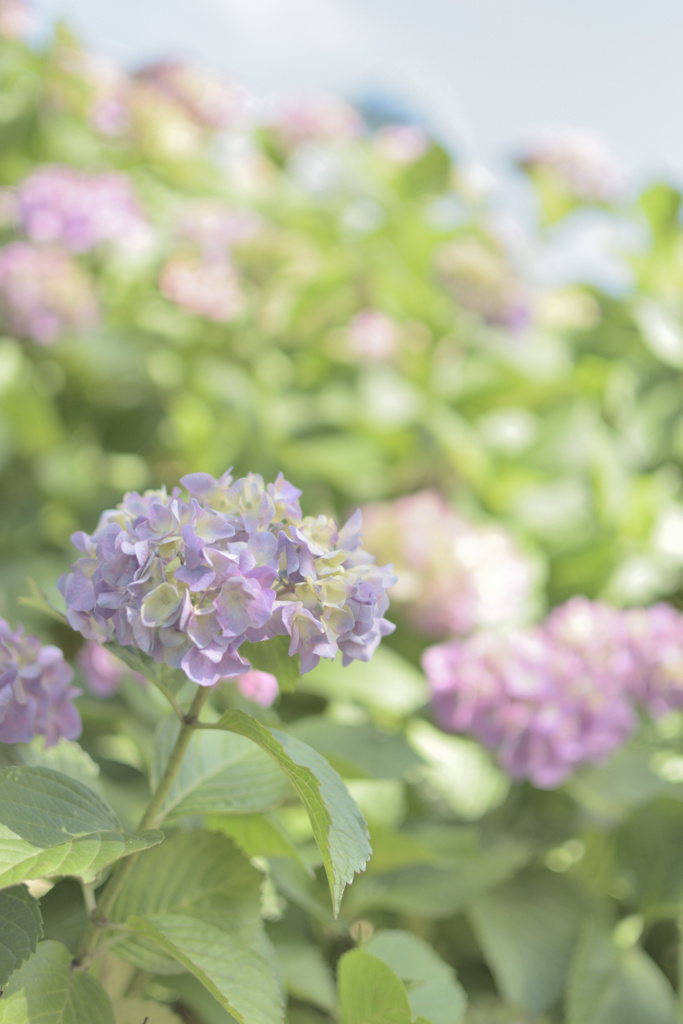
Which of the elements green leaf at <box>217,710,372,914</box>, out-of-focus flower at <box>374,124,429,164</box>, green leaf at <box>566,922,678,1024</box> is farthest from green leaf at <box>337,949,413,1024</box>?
out-of-focus flower at <box>374,124,429,164</box>

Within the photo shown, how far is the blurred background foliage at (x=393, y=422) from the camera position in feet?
4.07

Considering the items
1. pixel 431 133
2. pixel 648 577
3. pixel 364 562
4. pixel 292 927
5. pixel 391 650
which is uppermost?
pixel 364 562

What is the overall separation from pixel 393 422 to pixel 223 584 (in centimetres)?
188

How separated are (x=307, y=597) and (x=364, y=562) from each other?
70 mm

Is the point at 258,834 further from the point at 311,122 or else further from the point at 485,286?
the point at 311,122

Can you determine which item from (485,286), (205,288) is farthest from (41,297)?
(485,286)

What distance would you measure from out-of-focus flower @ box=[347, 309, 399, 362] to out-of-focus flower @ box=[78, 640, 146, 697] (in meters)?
1.38

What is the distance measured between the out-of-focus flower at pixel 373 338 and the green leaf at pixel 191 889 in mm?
1976

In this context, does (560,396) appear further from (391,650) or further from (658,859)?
(658,859)

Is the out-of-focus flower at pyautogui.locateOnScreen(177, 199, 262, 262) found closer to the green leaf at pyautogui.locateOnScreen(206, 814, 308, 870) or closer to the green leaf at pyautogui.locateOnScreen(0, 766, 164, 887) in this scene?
the green leaf at pyautogui.locateOnScreen(206, 814, 308, 870)

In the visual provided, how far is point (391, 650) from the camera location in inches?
76.8

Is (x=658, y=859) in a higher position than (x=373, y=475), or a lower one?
higher

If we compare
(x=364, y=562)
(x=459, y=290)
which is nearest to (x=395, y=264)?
(x=459, y=290)

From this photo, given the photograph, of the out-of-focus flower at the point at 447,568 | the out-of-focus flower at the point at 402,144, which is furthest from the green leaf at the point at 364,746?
Answer: the out-of-focus flower at the point at 402,144
